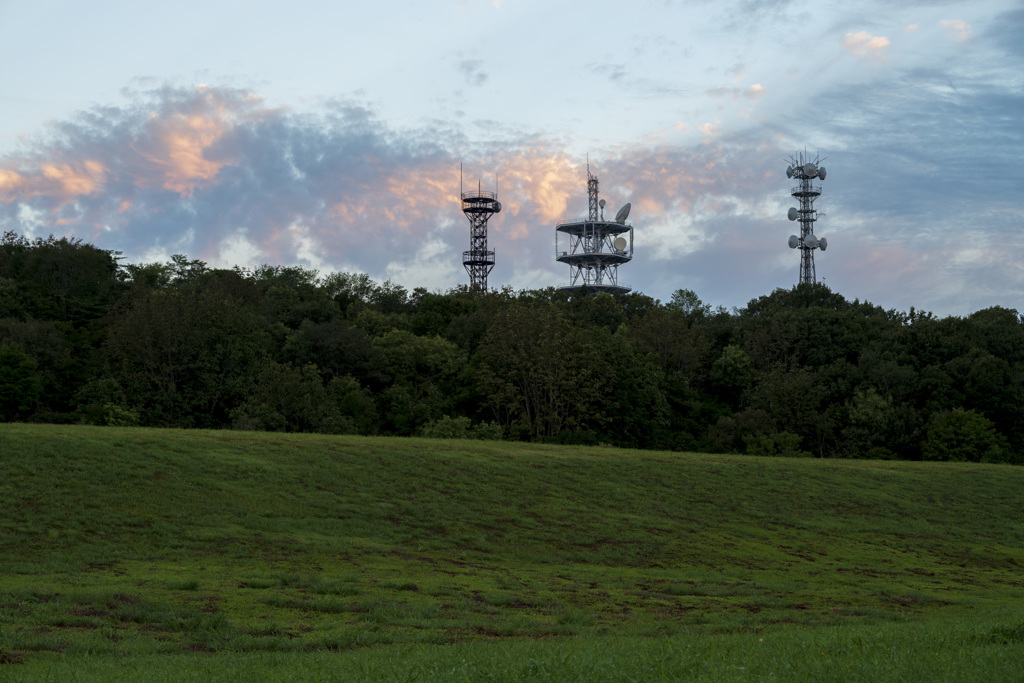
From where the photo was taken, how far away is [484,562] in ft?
71.8

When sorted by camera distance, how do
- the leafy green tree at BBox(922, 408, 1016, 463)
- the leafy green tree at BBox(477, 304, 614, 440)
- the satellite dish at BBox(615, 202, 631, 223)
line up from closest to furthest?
the leafy green tree at BBox(922, 408, 1016, 463) < the leafy green tree at BBox(477, 304, 614, 440) < the satellite dish at BBox(615, 202, 631, 223)

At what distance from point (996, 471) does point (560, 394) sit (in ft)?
92.9

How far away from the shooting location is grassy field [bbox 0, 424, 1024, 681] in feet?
33.9

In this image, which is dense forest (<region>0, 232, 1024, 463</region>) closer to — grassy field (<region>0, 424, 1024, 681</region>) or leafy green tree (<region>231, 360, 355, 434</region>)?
leafy green tree (<region>231, 360, 355, 434</region>)

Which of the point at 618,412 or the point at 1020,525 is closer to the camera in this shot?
the point at 1020,525

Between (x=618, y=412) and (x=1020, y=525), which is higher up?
(x=618, y=412)

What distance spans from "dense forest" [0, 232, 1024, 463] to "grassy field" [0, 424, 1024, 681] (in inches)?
789

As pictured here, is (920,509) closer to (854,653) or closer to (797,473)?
(797,473)

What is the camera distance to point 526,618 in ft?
49.0

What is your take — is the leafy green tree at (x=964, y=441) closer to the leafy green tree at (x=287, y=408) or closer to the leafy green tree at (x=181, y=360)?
the leafy green tree at (x=287, y=408)

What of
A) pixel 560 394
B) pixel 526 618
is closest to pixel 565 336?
pixel 560 394

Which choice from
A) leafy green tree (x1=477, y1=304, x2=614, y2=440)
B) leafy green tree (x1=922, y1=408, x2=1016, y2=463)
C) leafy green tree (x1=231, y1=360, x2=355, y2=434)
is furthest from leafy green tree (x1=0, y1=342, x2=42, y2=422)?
leafy green tree (x1=922, y1=408, x2=1016, y2=463)

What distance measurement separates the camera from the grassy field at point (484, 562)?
10344 millimetres

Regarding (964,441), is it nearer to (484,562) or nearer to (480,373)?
(480,373)
